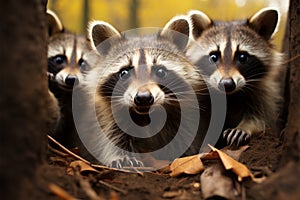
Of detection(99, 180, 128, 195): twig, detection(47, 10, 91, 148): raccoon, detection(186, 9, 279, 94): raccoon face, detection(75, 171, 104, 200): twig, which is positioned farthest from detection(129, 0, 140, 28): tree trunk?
detection(75, 171, 104, 200): twig

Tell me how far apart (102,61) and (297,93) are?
2.40 metres

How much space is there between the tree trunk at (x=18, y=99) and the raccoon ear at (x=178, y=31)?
260 centimetres

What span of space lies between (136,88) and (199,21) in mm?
1878

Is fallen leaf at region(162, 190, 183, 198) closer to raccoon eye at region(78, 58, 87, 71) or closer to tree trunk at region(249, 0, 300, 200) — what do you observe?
tree trunk at region(249, 0, 300, 200)

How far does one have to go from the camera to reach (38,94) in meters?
2.37

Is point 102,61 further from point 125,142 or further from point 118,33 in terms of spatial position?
point 125,142

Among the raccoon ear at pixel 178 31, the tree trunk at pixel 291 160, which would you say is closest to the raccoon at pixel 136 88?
the raccoon ear at pixel 178 31

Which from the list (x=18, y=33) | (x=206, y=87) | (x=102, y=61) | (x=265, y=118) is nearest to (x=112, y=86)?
(x=102, y=61)

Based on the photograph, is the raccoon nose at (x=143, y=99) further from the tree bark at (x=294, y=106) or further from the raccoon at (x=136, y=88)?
the tree bark at (x=294, y=106)

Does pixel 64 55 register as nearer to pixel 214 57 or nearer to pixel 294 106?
pixel 214 57

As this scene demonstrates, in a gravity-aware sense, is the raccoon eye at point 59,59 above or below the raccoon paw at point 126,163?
above

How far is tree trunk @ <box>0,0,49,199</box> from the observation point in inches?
82.2

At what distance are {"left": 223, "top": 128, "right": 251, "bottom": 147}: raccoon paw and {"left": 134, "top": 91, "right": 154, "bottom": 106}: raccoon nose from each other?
41.9 inches

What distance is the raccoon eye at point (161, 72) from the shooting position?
4348 mm
